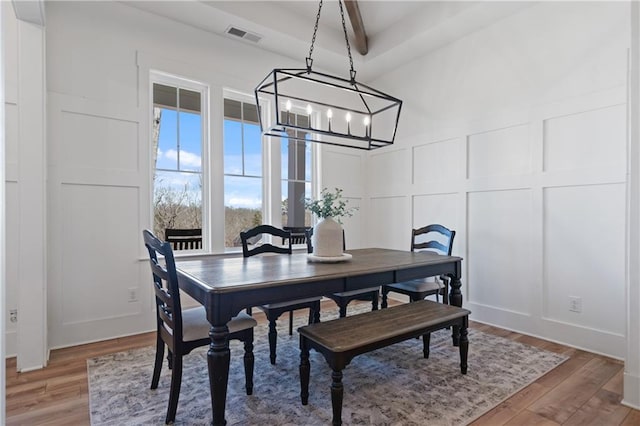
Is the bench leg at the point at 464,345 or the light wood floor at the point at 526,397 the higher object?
the bench leg at the point at 464,345

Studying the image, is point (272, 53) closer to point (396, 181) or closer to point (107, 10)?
point (107, 10)

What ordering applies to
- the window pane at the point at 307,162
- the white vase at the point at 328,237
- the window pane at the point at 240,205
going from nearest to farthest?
the white vase at the point at 328,237 → the window pane at the point at 240,205 → the window pane at the point at 307,162

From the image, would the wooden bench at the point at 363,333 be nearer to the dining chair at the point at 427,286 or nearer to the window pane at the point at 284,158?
the dining chair at the point at 427,286

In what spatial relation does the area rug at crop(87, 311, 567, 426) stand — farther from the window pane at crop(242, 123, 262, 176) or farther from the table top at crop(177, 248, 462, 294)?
the window pane at crop(242, 123, 262, 176)

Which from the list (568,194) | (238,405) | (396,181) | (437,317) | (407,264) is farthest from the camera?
(396,181)

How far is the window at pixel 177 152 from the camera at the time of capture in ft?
11.3

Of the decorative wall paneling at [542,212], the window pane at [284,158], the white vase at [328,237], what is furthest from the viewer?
the window pane at [284,158]

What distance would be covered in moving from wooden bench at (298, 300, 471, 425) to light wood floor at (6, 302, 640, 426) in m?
0.48

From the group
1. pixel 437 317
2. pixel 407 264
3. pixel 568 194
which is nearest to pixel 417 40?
pixel 568 194

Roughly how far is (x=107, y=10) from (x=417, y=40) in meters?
3.06

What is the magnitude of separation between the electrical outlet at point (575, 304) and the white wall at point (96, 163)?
3.73 meters

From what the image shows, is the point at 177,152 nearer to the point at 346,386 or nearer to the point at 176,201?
the point at 176,201

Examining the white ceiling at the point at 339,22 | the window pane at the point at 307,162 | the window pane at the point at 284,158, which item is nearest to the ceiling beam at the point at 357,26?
the white ceiling at the point at 339,22

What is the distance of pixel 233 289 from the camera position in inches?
64.6
